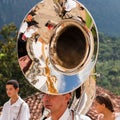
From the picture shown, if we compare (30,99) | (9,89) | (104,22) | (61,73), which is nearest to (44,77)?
(61,73)

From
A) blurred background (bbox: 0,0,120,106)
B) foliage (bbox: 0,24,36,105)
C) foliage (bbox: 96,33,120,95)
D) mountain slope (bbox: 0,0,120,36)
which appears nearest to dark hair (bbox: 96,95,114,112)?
blurred background (bbox: 0,0,120,106)

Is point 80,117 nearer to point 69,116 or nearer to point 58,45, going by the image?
point 69,116

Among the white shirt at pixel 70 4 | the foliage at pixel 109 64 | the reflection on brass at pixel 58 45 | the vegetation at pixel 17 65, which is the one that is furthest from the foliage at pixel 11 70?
the white shirt at pixel 70 4

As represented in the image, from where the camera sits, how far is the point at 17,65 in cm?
2486

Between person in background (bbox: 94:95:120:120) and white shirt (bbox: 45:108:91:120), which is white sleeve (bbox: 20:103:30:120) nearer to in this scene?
white shirt (bbox: 45:108:91:120)

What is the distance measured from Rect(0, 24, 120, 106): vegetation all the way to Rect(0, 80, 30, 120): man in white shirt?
5.70 m

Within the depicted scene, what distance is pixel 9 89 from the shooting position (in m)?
4.45

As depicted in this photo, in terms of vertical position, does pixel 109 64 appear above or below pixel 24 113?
above

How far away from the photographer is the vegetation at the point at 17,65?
81.1 feet

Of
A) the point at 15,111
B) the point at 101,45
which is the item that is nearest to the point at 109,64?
the point at 101,45

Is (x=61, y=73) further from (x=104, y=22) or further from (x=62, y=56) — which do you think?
(x=104, y=22)

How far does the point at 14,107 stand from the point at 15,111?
0.04 m

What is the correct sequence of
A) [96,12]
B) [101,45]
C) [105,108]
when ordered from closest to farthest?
1. [105,108]
2. [101,45]
3. [96,12]

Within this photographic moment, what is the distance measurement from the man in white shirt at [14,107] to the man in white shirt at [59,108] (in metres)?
0.86
